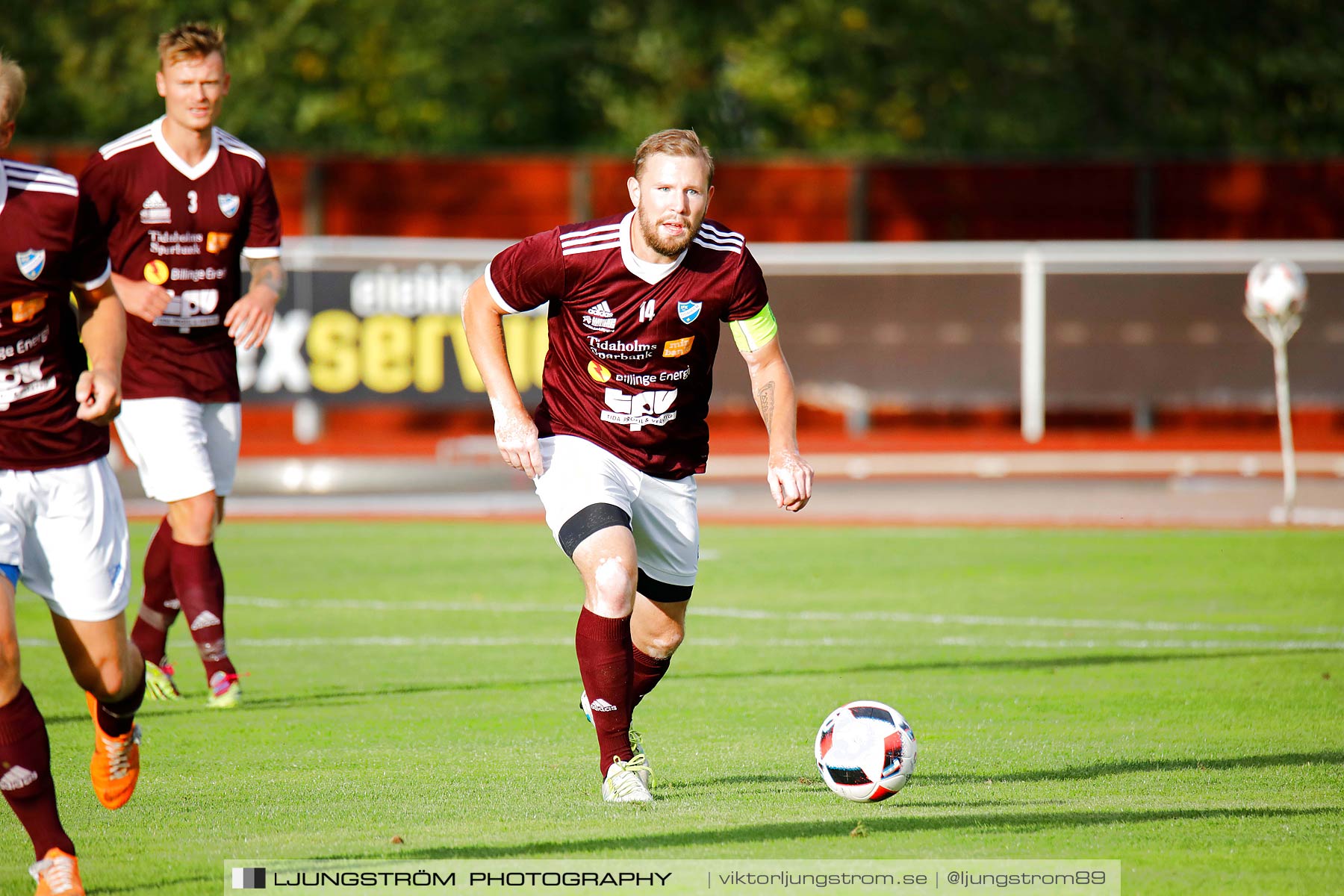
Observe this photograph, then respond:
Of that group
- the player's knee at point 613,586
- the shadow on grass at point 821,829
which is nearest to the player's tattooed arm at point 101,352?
the shadow on grass at point 821,829

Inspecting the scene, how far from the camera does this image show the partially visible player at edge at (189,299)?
7.59 metres

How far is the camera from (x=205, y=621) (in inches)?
302

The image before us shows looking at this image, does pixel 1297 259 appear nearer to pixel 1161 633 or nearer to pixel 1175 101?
pixel 1175 101

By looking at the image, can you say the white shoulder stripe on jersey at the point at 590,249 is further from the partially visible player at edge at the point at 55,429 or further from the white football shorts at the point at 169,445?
the white football shorts at the point at 169,445

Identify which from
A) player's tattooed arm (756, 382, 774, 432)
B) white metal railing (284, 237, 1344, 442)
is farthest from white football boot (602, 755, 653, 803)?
white metal railing (284, 237, 1344, 442)

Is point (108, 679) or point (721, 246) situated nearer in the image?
point (108, 679)

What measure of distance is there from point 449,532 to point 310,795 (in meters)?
10.4

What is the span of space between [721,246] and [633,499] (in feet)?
3.06

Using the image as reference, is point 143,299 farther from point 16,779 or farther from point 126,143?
point 16,779

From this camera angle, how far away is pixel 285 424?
74.7ft

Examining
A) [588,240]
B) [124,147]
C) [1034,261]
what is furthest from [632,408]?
[1034,261]

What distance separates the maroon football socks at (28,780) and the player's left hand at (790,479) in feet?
7.76

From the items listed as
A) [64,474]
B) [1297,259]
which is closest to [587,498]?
[64,474]

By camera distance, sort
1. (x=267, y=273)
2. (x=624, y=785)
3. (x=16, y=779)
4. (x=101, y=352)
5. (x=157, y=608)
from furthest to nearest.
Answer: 1. (x=157, y=608)
2. (x=267, y=273)
3. (x=624, y=785)
4. (x=101, y=352)
5. (x=16, y=779)
